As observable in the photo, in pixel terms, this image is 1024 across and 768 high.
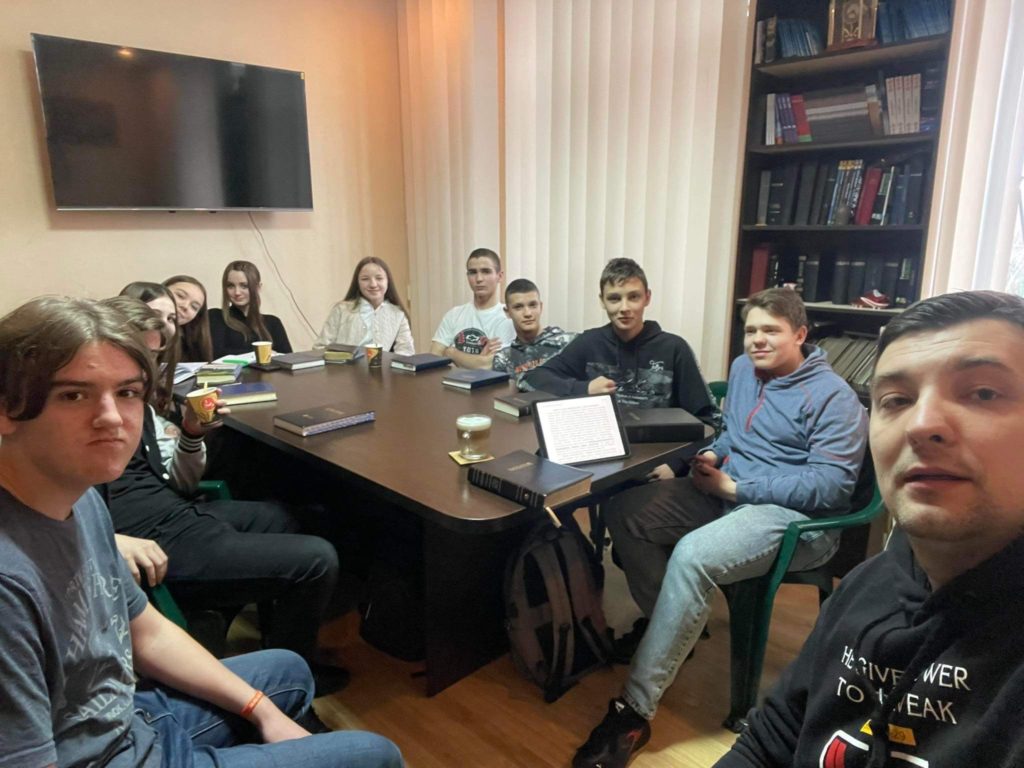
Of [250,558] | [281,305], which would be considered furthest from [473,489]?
[281,305]

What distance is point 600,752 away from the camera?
158 centimetres

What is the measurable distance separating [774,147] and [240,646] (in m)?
2.79

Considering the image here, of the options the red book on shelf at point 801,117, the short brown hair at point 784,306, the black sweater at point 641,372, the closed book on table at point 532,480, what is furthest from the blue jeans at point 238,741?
the red book on shelf at point 801,117

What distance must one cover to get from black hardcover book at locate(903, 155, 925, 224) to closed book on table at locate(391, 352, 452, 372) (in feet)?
6.43

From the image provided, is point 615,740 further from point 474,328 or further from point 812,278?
point 474,328

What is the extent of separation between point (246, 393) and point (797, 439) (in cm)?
179

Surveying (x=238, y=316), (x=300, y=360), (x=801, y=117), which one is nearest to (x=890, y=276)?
(x=801, y=117)

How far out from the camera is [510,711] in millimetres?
1799

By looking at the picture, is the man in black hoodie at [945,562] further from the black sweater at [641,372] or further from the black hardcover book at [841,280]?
the black hardcover book at [841,280]

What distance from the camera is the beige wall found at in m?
3.26

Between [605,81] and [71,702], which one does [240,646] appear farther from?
[605,81]

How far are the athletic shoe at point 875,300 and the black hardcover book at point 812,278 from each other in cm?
19

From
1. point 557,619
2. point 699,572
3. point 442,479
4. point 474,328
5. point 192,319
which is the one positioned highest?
point 192,319

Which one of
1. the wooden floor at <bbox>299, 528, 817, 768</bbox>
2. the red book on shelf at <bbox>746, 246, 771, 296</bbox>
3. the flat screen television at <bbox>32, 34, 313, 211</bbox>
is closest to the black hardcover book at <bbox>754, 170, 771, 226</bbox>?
the red book on shelf at <bbox>746, 246, 771, 296</bbox>
